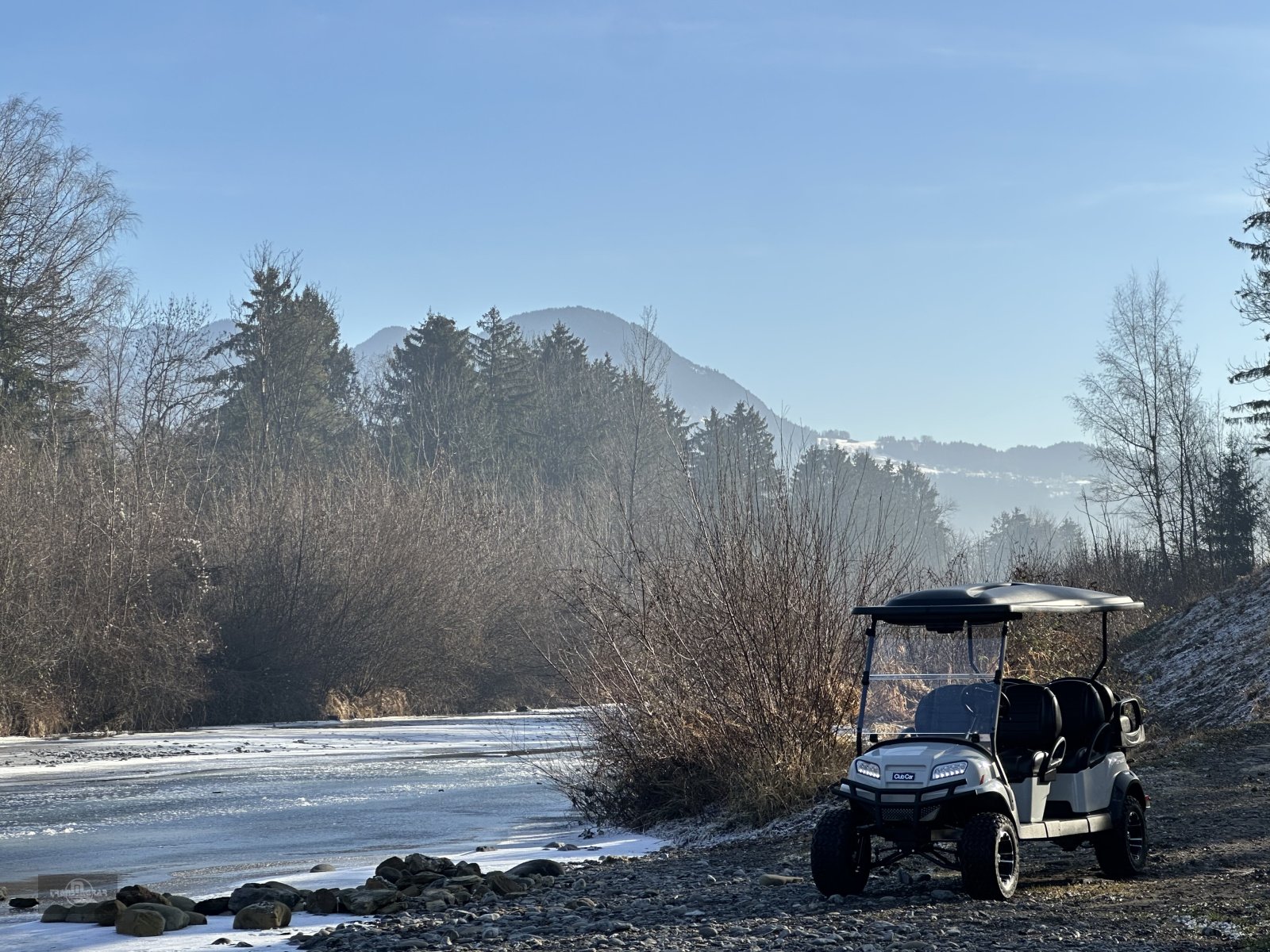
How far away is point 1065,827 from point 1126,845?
731mm

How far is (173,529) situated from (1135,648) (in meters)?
26.4

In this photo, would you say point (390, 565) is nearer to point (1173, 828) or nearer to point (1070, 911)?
point (1173, 828)

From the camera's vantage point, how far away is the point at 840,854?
33.3ft

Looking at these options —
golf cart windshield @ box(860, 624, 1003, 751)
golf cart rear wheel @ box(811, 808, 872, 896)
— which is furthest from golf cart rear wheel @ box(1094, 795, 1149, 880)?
golf cart rear wheel @ box(811, 808, 872, 896)

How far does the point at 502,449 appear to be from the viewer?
78875mm

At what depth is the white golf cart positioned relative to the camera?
9727 mm

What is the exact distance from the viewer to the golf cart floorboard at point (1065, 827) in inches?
401

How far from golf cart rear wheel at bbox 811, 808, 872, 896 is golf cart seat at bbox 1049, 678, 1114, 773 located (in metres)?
1.72

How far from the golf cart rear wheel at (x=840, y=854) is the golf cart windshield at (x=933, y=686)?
0.75 m

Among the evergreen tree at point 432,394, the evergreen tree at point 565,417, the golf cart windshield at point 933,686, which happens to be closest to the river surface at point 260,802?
the golf cart windshield at point 933,686

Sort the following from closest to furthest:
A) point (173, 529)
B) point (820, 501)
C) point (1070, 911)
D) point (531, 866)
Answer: point (1070, 911) → point (531, 866) → point (820, 501) → point (173, 529)

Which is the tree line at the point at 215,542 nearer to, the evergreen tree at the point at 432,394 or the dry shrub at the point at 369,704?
the dry shrub at the point at 369,704

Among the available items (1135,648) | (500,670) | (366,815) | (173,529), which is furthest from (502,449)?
(366,815)

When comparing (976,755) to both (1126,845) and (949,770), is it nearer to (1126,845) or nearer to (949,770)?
(949,770)
